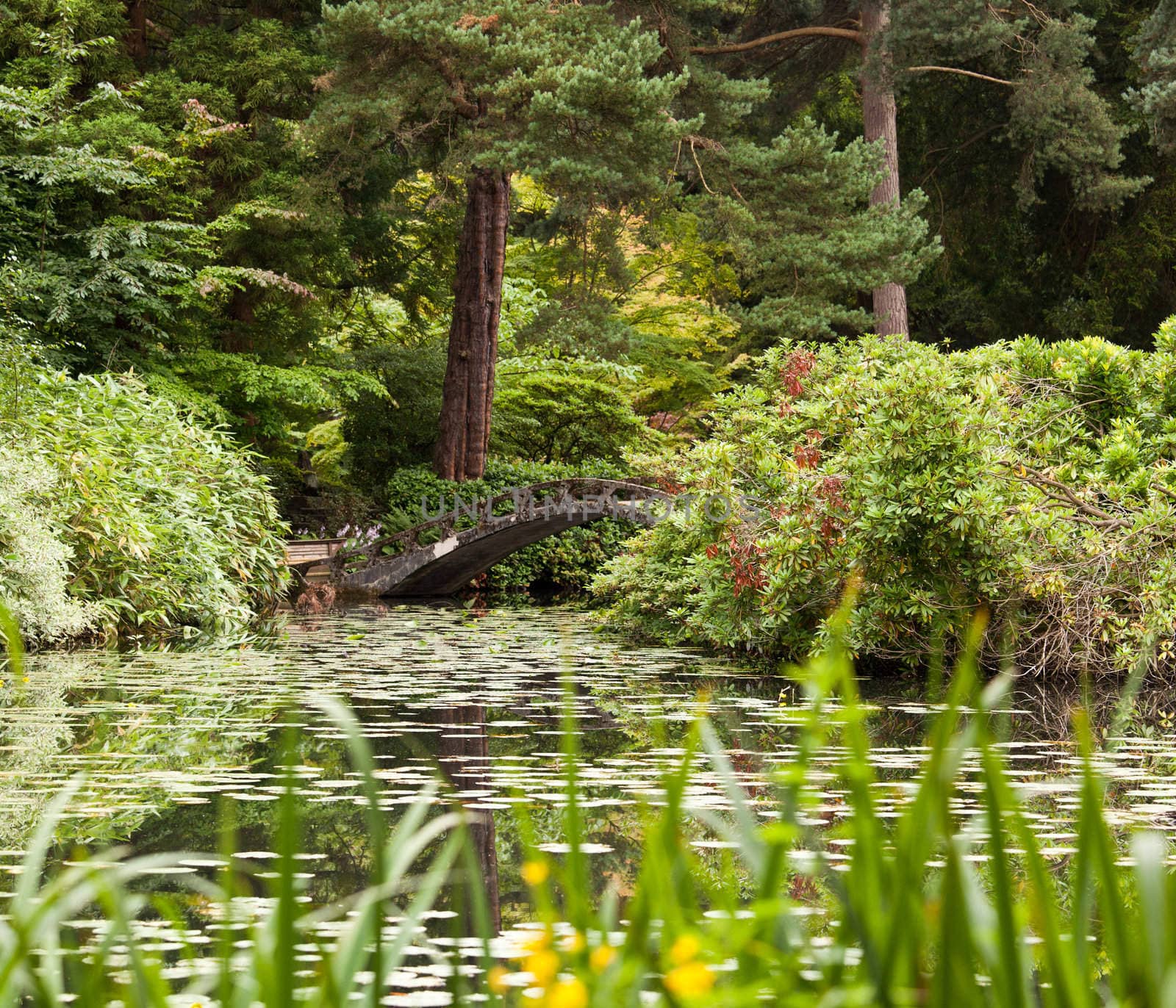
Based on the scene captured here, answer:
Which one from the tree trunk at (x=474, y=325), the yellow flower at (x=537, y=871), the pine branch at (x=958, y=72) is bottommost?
the yellow flower at (x=537, y=871)

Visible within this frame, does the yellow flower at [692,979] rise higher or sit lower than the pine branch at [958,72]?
lower

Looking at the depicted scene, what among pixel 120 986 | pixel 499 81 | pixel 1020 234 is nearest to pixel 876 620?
pixel 120 986

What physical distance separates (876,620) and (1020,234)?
58.0ft

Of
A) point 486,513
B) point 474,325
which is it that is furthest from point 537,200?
point 486,513

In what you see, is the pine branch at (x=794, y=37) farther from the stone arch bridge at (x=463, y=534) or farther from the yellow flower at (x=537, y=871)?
the yellow flower at (x=537, y=871)

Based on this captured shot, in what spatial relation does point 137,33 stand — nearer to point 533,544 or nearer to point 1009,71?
point 533,544

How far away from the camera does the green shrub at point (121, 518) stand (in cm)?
1024

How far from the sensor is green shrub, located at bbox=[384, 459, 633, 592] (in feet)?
73.7

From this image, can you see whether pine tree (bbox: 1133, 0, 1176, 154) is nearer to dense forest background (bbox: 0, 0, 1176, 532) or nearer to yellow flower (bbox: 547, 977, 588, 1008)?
dense forest background (bbox: 0, 0, 1176, 532)

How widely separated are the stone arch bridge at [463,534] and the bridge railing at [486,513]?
11 mm

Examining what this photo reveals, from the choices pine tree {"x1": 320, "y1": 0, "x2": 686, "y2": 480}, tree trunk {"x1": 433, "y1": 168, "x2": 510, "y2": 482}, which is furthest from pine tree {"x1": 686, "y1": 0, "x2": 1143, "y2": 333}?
pine tree {"x1": 320, "y1": 0, "x2": 686, "y2": 480}

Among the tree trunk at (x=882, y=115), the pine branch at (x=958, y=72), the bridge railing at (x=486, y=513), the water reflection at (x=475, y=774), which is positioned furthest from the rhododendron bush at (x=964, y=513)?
the pine branch at (x=958, y=72)

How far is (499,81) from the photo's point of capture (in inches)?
690

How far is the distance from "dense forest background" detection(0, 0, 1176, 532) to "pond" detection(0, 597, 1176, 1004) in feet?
23.5
